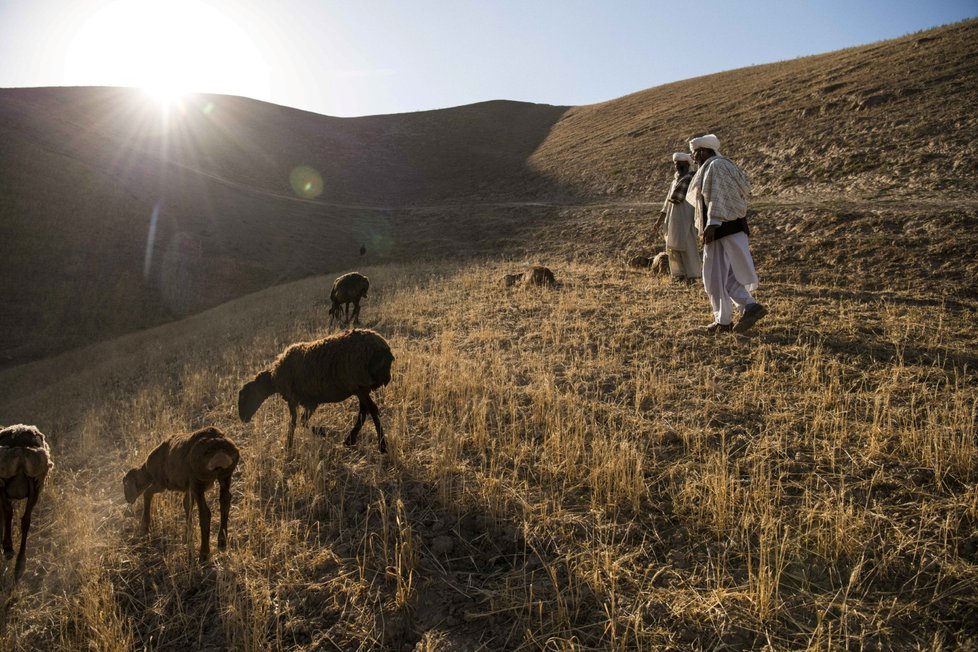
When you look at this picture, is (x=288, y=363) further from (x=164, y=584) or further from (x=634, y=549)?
(x=634, y=549)

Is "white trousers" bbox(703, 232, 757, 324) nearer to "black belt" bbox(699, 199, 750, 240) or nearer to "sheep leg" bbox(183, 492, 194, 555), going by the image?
"black belt" bbox(699, 199, 750, 240)

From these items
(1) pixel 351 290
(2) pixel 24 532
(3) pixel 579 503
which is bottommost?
(3) pixel 579 503

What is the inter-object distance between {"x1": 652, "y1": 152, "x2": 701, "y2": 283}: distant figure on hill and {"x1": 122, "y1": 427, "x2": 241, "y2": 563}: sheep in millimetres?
9351

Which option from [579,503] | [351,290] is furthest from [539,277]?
[579,503]

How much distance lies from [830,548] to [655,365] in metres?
3.74

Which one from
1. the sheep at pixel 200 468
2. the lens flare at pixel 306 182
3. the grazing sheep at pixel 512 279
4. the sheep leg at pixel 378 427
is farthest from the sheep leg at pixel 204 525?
the lens flare at pixel 306 182

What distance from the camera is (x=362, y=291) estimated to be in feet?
40.9

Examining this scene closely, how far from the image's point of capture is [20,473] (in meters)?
4.59

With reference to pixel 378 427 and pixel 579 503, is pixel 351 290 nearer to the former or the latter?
pixel 378 427

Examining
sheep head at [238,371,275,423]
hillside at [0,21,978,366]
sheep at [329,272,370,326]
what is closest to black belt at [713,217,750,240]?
sheep head at [238,371,275,423]

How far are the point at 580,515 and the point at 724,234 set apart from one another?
5.24m

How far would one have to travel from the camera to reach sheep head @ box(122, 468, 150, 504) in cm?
494

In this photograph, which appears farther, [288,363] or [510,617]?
[288,363]

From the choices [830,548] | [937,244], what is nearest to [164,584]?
[830,548]
